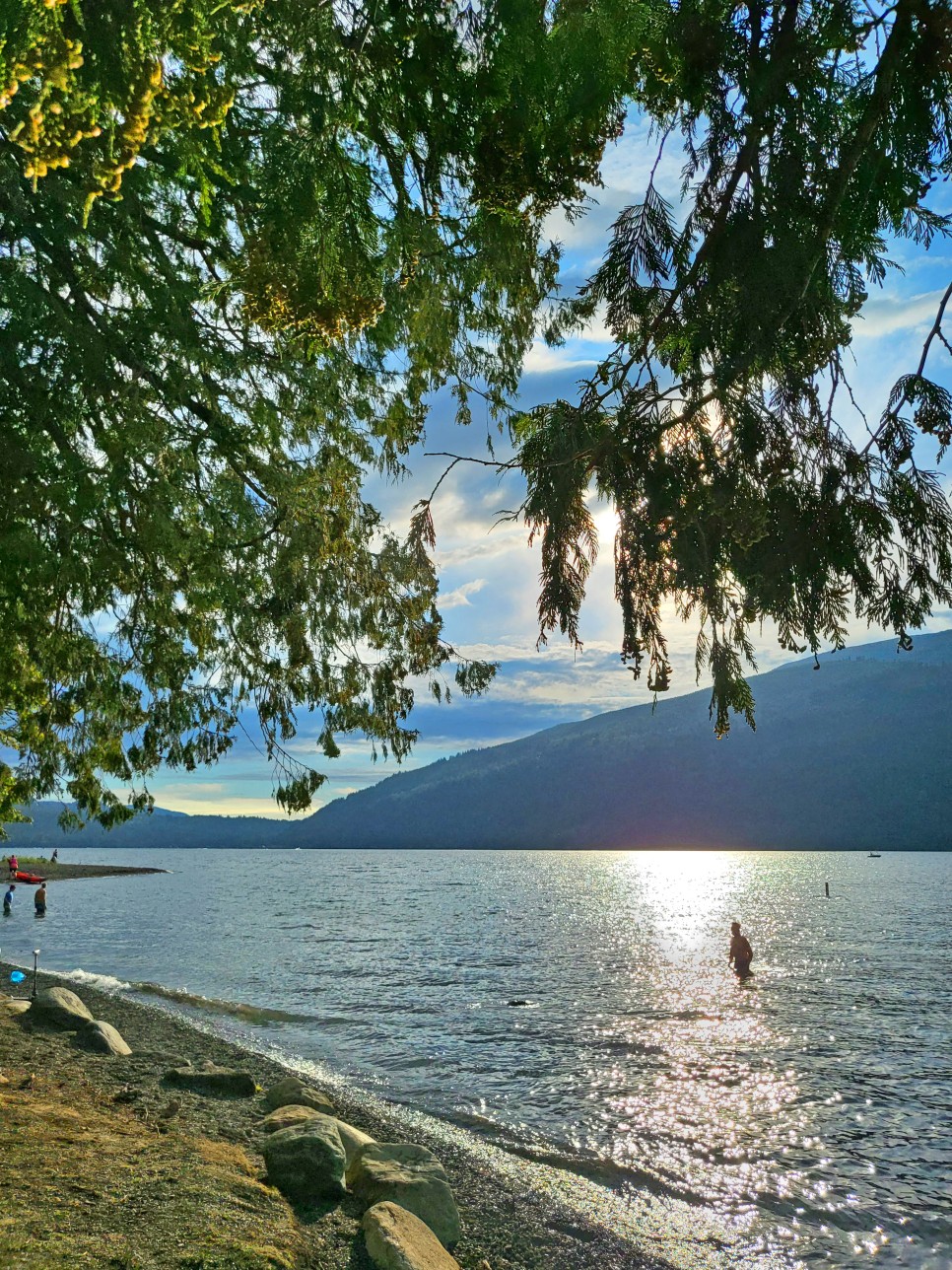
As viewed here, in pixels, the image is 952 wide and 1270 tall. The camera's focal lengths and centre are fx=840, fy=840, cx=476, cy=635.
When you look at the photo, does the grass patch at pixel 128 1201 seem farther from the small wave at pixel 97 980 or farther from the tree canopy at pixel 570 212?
the small wave at pixel 97 980

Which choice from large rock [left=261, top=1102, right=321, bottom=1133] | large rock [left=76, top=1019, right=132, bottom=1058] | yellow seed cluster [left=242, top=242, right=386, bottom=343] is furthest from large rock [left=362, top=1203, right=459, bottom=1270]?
large rock [left=76, top=1019, right=132, bottom=1058]

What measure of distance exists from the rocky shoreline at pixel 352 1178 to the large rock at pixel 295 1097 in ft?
0.21

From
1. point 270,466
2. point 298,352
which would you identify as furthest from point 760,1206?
point 298,352

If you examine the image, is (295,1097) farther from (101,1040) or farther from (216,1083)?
(101,1040)

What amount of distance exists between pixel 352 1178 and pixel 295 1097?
4815mm

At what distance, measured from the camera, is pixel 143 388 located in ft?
23.9

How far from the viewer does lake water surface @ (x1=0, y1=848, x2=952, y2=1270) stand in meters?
12.4

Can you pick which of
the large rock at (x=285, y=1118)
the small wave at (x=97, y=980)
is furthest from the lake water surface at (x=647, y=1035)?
the large rock at (x=285, y=1118)

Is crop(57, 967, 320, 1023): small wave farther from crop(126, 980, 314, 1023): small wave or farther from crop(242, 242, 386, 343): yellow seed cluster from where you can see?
crop(242, 242, 386, 343): yellow seed cluster

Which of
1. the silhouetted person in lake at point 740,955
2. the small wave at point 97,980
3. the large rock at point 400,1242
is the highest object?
the large rock at point 400,1242

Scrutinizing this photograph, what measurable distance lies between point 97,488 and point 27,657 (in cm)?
382

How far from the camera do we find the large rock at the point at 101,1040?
1568cm

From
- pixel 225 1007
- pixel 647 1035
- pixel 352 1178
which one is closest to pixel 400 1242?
pixel 352 1178

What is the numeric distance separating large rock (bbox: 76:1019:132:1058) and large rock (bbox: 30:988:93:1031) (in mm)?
441
